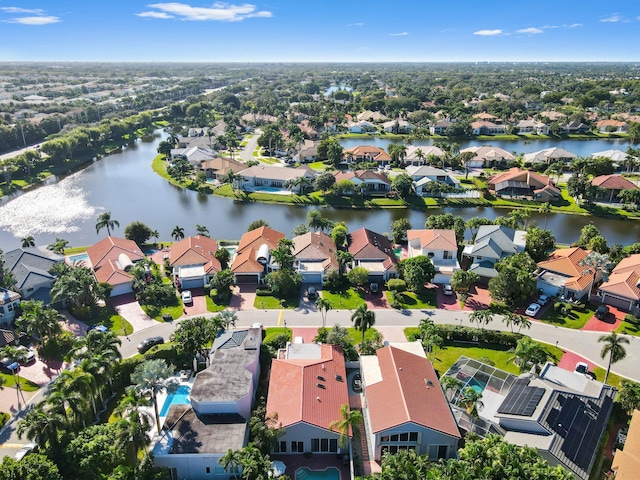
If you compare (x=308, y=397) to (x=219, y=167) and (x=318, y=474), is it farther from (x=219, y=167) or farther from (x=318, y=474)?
(x=219, y=167)

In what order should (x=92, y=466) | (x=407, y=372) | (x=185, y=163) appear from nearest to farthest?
(x=92, y=466) → (x=407, y=372) → (x=185, y=163)

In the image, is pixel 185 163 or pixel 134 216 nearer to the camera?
pixel 134 216

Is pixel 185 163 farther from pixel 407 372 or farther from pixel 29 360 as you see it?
pixel 407 372

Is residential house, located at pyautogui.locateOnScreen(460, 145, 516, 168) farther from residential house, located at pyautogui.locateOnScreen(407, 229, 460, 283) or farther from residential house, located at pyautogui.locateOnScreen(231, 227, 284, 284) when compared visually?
residential house, located at pyautogui.locateOnScreen(231, 227, 284, 284)

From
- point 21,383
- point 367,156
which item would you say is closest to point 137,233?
point 21,383

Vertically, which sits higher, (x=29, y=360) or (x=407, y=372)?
(x=407, y=372)

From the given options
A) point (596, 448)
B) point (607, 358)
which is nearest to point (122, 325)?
point (596, 448)

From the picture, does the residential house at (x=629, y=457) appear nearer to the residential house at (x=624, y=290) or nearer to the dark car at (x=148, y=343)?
the residential house at (x=624, y=290)
